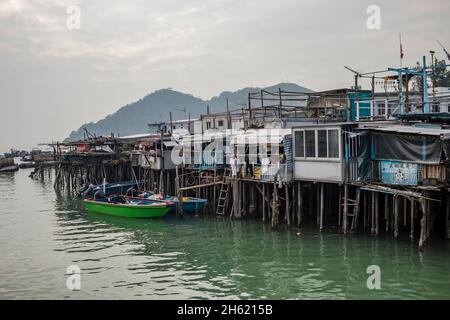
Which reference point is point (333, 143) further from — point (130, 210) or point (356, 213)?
point (130, 210)

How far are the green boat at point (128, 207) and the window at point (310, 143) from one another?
9.45 metres

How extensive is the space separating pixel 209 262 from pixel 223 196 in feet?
39.3

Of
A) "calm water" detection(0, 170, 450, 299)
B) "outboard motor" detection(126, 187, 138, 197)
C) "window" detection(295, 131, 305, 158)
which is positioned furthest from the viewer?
"outboard motor" detection(126, 187, 138, 197)

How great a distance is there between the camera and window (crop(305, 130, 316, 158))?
76.1 ft

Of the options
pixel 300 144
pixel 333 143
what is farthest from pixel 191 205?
pixel 333 143

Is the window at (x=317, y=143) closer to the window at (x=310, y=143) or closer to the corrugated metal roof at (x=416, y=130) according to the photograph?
the window at (x=310, y=143)

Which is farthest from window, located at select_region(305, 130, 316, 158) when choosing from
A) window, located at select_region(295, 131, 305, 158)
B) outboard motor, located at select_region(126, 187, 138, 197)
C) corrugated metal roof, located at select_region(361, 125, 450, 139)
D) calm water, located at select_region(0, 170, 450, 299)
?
outboard motor, located at select_region(126, 187, 138, 197)

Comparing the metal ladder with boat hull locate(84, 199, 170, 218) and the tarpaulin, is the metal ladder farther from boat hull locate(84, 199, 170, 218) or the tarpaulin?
the tarpaulin

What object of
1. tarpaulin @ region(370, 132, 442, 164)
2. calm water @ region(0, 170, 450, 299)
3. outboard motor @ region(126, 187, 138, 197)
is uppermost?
tarpaulin @ region(370, 132, 442, 164)

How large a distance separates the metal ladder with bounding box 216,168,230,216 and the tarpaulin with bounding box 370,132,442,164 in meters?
10.1

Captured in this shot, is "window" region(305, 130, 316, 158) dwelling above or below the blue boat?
above

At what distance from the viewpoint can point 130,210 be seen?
95.1 ft

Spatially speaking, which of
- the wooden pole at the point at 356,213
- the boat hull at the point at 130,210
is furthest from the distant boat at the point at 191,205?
the wooden pole at the point at 356,213
